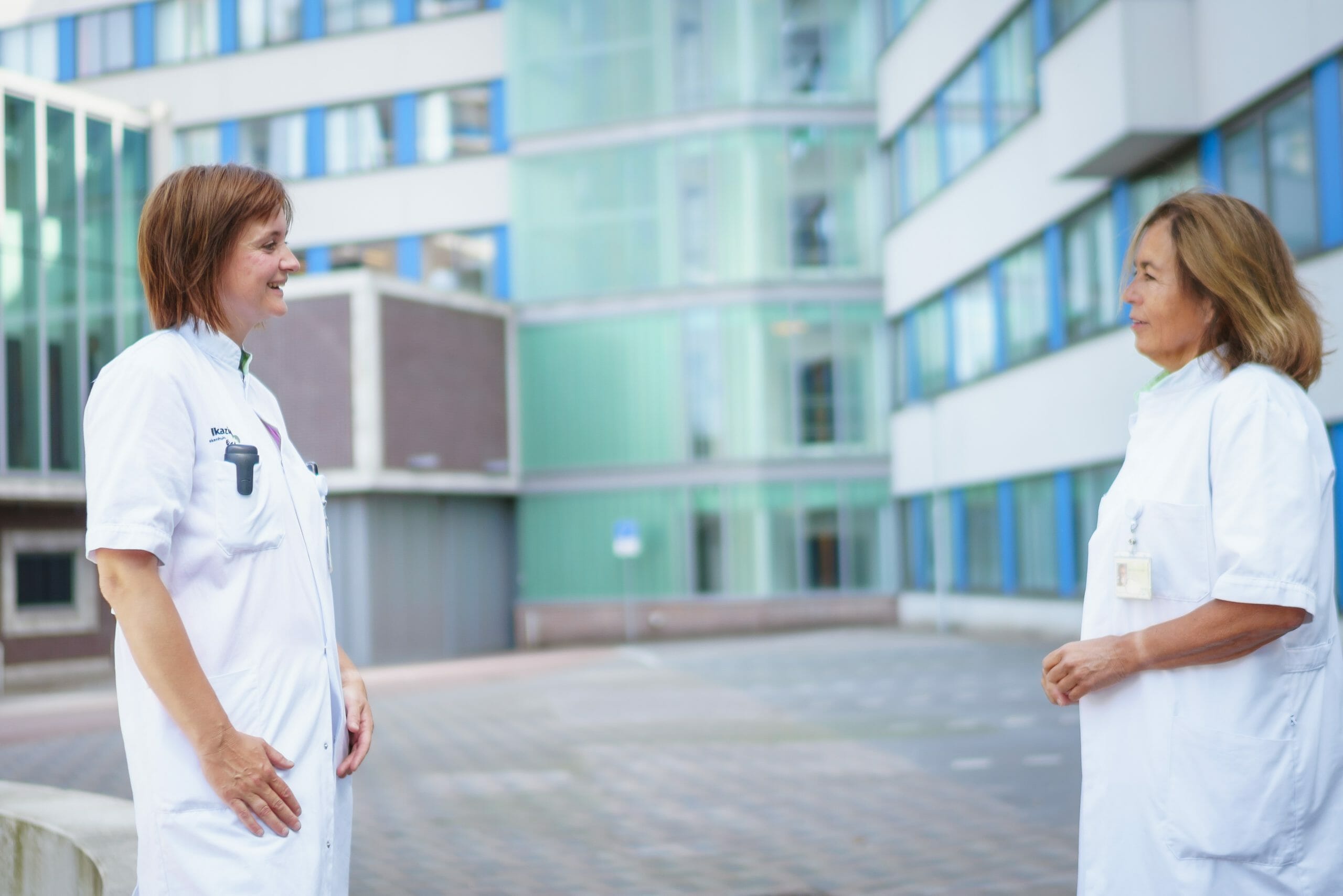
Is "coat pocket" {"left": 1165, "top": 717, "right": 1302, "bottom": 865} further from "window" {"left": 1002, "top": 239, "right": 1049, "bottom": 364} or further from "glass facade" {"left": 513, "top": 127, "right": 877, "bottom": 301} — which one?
"glass facade" {"left": 513, "top": 127, "right": 877, "bottom": 301}

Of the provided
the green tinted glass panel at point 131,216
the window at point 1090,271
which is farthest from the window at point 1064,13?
the green tinted glass panel at point 131,216

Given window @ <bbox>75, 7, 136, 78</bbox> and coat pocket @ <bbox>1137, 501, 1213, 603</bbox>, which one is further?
window @ <bbox>75, 7, 136, 78</bbox>

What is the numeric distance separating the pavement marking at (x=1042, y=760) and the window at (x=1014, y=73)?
1340 centimetres

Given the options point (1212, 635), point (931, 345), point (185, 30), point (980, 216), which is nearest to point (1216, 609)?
point (1212, 635)

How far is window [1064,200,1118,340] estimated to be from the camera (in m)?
19.0

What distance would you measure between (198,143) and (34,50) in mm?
5058

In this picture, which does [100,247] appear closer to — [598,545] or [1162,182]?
[598,545]

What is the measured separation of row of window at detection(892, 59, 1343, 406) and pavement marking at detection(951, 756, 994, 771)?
340 cm

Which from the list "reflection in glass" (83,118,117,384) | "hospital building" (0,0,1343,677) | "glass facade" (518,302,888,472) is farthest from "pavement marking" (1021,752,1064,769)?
"glass facade" (518,302,888,472)

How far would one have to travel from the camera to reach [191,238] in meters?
2.46

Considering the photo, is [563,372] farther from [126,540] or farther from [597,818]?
[126,540]

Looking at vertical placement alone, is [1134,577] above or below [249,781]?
above

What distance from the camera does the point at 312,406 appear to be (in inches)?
1012

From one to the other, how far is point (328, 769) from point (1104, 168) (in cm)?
1726
